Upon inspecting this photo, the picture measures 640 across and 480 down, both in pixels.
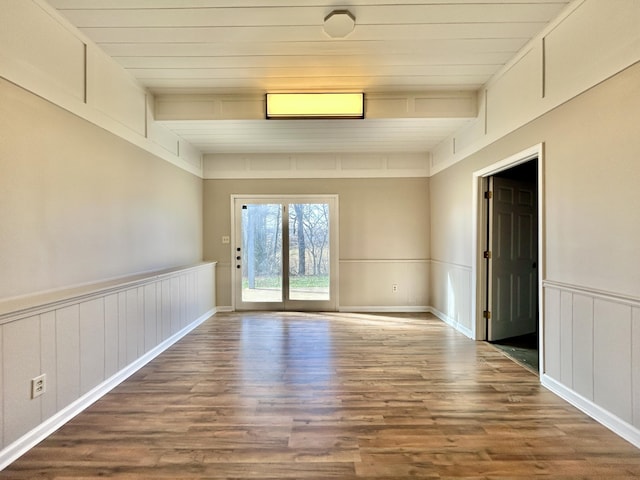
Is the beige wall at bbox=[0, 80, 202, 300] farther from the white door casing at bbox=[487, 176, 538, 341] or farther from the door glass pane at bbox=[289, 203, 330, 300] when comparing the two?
the white door casing at bbox=[487, 176, 538, 341]

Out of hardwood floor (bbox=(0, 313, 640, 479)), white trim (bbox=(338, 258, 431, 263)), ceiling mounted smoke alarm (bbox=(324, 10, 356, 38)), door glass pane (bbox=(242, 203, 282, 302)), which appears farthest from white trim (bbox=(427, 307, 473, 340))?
ceiling mounted smoke alarm (bbox=(324, 10, 356, 38))

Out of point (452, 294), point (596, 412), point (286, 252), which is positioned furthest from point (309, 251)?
point (596, 412)

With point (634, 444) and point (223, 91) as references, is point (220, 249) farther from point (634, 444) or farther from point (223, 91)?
point (634, 444)

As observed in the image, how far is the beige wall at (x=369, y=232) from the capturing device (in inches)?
208

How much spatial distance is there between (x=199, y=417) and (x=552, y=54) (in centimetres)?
368

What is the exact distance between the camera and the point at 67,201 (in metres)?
2.30

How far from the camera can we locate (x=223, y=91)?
347 cm

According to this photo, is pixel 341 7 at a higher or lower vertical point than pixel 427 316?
higher

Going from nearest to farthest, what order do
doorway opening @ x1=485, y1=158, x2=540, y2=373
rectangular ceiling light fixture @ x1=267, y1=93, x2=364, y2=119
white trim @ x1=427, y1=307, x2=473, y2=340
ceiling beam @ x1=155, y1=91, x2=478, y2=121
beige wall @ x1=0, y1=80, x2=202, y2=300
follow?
beige wall @ x1=0, y1=80, x2=202, y2=300
rectangular ceiling light fixture @ x1=267, y1=93, x2=364, y2=119
ceiling beam @ x1=155, y1=91, x2=478, y2=121
doorway opening @ x1=485, y1=158, x2=540, y2=373
white trim @ x1=427, y1=307, x2=473, y2=340

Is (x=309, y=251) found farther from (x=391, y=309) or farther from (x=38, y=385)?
(x=38, y=385)

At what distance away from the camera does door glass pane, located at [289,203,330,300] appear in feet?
17.5

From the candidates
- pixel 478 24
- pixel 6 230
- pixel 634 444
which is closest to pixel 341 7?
pixel 478 24

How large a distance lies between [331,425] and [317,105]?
112 inches

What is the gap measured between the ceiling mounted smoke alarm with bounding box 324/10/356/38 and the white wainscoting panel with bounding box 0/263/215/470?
2539 mm
